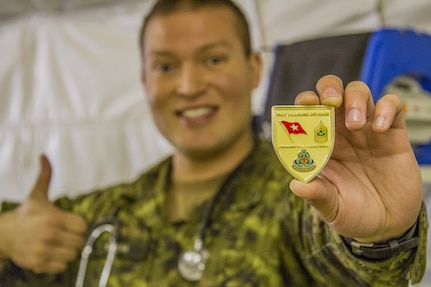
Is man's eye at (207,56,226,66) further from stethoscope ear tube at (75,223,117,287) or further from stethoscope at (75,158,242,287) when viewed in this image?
stethoscope ear tube at (75,223,117,287)

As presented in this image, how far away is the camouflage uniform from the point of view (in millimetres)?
887

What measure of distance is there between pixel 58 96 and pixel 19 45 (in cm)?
17

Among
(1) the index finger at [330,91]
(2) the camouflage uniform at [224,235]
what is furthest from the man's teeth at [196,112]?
(1) the index finger at [330,91]

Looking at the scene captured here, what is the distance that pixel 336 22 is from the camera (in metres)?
1.31

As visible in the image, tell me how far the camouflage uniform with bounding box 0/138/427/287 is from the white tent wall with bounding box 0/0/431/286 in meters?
0.31

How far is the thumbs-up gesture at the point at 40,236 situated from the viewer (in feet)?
3.54

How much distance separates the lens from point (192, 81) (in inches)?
42.3

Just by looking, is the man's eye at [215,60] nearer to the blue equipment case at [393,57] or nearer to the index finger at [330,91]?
the blue equipment case at [393,57]

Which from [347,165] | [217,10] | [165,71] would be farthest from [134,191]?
[347,165]

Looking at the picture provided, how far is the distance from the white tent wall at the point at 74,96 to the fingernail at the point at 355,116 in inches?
33.7

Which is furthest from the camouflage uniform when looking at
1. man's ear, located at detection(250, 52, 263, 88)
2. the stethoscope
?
man's ear, located at detection(250, 52, 263, 88)

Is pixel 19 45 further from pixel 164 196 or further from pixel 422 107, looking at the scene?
pixel 422 107

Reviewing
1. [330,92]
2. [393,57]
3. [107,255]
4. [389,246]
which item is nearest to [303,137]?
[330,92]

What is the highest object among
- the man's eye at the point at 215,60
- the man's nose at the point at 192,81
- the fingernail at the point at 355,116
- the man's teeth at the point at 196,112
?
the fingernail at the point at 355,116
